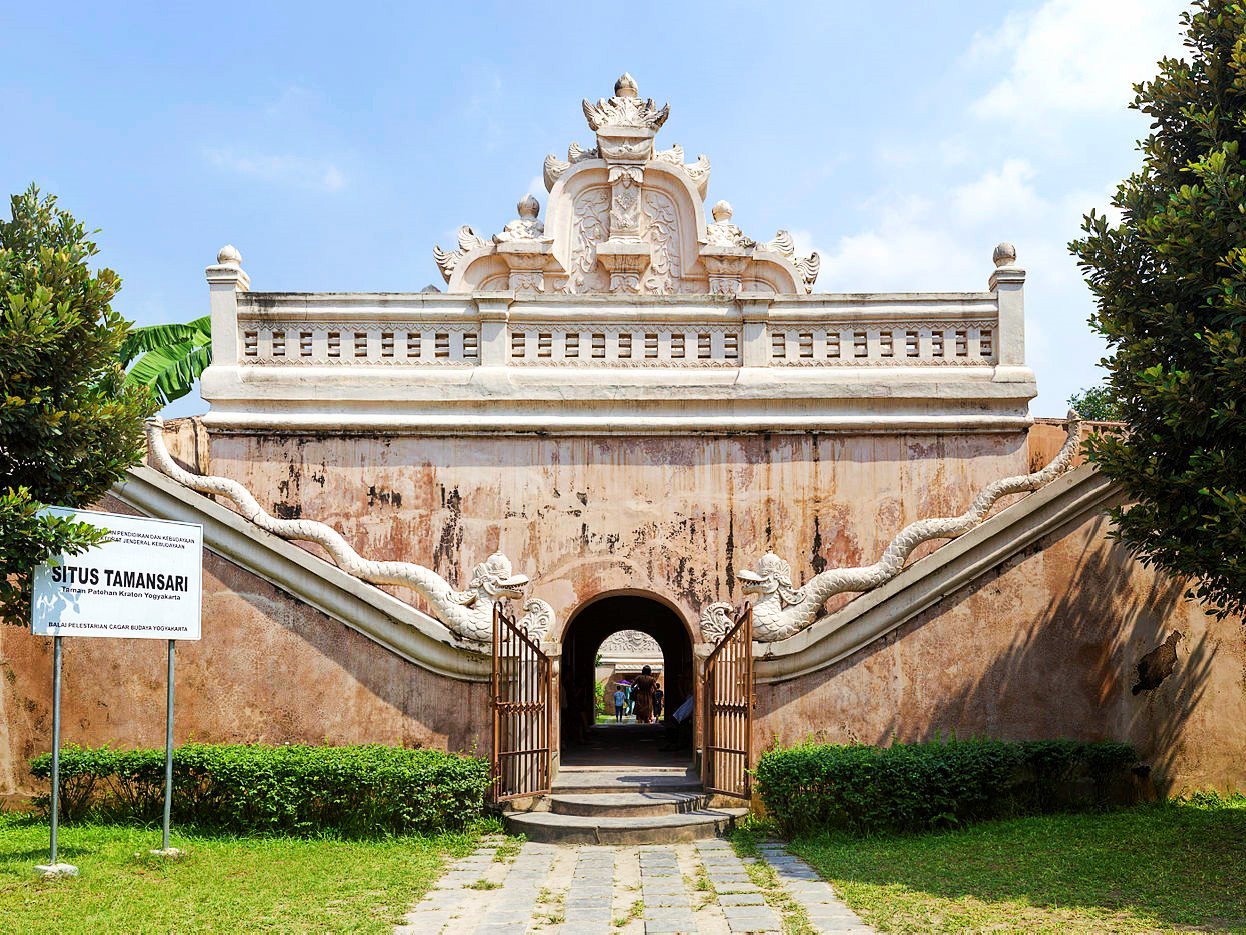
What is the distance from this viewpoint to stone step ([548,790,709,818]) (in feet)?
31.9

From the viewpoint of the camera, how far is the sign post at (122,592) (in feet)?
25.6

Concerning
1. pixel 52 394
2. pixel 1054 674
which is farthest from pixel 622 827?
pixel 52 394

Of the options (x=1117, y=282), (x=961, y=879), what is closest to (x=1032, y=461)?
(x=1117, y=282)

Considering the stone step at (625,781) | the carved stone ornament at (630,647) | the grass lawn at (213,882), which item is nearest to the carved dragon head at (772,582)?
the stone step at (625,781)

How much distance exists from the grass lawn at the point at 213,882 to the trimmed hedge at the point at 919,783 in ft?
8.56

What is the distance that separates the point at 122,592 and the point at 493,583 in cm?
326

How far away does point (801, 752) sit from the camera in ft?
31.2

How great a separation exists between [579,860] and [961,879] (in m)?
2.76

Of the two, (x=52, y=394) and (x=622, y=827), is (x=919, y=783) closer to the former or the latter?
(x=622, y=827)

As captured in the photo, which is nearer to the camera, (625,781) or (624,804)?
(624,804)

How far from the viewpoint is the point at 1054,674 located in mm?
10438

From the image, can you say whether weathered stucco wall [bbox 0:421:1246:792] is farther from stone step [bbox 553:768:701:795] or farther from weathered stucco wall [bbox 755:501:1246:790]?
stone step [bbox 553:768:701:795]

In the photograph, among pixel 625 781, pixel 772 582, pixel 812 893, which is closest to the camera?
pixel 812 893

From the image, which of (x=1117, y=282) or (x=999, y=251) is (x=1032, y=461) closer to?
(x=999, y=251)
